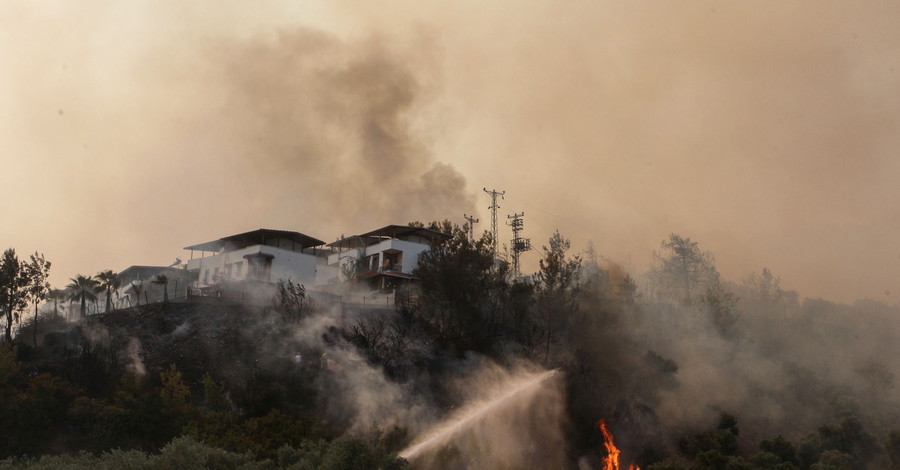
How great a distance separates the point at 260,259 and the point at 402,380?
2992cm

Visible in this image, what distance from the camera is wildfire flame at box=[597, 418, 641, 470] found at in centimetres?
4925

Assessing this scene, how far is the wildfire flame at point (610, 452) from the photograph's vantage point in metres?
49.2

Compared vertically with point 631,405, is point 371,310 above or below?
above

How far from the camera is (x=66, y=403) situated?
4559 centimetres

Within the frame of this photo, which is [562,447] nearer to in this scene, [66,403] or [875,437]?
[875,437]

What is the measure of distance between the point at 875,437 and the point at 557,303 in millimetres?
26611

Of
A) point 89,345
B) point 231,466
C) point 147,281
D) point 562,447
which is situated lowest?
point 562,447

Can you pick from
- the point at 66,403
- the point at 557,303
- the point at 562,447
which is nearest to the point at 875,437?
the point at 562,447

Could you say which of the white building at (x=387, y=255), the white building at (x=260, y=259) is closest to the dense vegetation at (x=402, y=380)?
the white building at (x=387, y=255)

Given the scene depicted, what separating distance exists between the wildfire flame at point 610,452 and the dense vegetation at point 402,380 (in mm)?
611

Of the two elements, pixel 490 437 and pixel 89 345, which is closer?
pixel 490 437

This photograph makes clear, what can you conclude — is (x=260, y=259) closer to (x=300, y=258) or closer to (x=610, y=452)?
(x=300, y=258)

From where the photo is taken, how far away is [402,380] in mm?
53219

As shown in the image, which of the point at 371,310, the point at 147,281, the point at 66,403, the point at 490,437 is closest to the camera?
the point at 66,403
